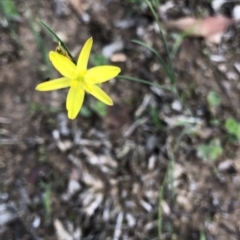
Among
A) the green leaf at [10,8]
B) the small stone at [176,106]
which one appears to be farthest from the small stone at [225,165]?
the green leaf at [10,8]

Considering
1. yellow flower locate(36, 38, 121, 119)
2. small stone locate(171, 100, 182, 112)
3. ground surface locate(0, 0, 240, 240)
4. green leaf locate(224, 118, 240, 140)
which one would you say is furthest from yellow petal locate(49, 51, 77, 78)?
green leaf locate(224, 118, 240, 140)

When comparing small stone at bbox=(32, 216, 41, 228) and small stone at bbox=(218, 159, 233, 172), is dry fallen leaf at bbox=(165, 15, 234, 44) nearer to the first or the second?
small stone at bbox=(218, 159, 233, 172)

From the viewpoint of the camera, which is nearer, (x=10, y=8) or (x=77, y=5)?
(x=10, y=8)

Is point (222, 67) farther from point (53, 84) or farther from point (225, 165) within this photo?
point (53, 84)

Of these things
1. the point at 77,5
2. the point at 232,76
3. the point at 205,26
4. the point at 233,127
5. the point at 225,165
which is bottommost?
the point at 225,165

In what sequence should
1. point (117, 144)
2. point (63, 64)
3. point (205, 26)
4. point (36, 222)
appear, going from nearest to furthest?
point (63, 64), point (36, 222), point (117, 144), point (205, 26)

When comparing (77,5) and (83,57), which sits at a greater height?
(83,57)

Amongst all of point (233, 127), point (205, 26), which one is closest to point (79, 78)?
point (233, 127)
